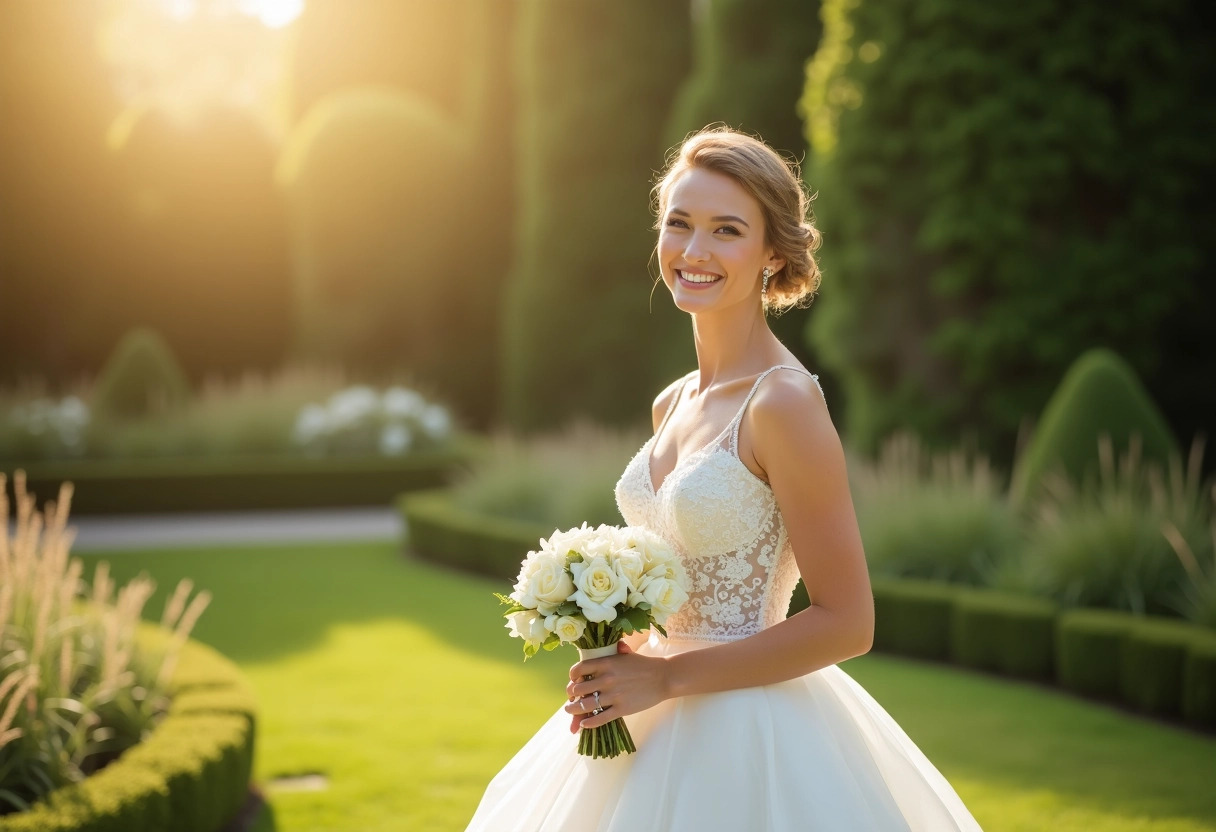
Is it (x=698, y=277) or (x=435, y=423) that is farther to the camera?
(x=435, y=423)

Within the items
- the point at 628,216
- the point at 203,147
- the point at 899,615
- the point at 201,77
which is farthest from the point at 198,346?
the point at 899,615

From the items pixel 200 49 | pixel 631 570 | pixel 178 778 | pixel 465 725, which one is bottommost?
pixel 465 725

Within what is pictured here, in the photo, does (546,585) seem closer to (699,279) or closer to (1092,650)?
(699,279)

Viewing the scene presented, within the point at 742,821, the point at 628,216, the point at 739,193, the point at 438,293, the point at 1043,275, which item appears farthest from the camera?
the point at 438,293

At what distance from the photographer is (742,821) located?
2.14 metres

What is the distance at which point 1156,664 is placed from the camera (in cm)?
558

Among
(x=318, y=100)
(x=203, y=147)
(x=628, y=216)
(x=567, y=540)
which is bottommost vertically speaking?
(x=567, y=540)

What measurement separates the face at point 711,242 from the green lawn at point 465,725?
2674 millimetres

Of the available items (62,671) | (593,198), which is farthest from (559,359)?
(62,671)

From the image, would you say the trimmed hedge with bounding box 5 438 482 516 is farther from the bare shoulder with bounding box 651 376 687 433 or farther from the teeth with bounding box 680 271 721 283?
the teeth with bounding box 680 271 721 283

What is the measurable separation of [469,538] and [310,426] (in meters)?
5.46

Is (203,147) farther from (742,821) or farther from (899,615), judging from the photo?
(742,821)

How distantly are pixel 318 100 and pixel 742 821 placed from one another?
2436 centimetres

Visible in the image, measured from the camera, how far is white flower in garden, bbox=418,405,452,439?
15109 millimetres
